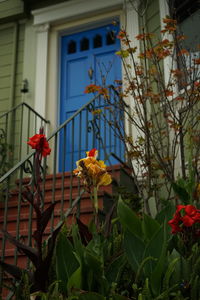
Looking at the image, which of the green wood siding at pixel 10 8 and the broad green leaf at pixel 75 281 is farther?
the green wood siding at pixel 10 8

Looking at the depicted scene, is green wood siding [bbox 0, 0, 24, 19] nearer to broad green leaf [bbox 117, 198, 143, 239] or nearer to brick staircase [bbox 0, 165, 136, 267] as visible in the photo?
brick staircase [bbox 0, 165, 136, 267]

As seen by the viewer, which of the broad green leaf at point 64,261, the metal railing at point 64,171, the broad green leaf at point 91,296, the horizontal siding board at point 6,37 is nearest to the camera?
the broad green leaf at point 91,296

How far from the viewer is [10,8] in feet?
23.1

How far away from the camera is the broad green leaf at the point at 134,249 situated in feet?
7.73

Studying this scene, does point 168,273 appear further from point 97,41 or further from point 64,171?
point 97,41

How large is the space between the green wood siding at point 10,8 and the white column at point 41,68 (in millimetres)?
522

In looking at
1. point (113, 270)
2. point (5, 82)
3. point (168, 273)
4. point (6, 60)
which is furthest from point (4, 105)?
point (168, 273)

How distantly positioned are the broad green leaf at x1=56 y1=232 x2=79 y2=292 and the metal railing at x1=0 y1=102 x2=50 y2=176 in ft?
12.2

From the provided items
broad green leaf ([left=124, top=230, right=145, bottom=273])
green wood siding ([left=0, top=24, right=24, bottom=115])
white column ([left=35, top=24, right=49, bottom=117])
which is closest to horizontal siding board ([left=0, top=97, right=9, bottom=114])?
green wood siding ([left=0, top=24, right=24, bottom=115])

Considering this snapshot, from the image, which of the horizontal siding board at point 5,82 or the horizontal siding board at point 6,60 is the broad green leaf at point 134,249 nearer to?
the horizontal siding board at point 5,82

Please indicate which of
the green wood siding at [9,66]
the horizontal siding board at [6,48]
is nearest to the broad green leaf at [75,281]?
the green wood siding at [9,66]

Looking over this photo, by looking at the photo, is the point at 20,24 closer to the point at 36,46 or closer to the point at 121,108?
the point at 36,46

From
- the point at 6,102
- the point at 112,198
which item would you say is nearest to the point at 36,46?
the point at 6,102

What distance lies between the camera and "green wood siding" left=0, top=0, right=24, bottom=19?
6930 mm
